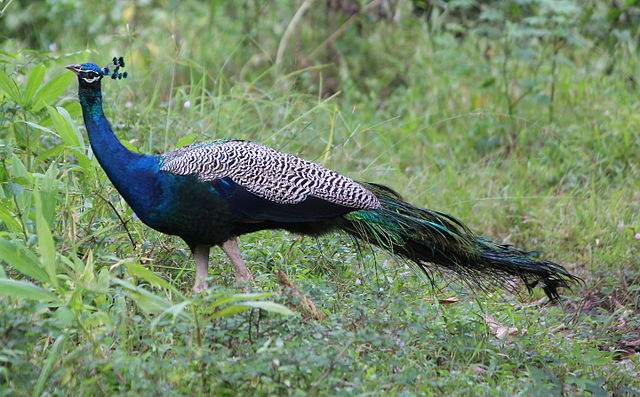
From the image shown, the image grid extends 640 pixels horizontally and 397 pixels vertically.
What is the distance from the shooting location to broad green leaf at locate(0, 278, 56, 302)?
3.63 m

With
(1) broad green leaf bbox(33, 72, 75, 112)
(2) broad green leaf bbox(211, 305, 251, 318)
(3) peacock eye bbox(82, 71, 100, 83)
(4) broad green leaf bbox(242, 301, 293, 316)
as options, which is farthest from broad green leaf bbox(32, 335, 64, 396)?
(1) broad green leaf bbox(33, 72, 75, 112)

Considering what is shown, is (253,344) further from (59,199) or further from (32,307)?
(59,199)

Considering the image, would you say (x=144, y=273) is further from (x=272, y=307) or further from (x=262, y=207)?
(x=262, y=207)

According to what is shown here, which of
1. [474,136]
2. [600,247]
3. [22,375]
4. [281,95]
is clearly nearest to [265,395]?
[22,375]

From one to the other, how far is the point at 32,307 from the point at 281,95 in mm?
3640

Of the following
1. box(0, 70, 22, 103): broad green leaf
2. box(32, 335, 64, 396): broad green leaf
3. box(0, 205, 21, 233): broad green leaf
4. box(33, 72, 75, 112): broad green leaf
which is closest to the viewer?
box(32, 335, 64, 396): broad green leaf

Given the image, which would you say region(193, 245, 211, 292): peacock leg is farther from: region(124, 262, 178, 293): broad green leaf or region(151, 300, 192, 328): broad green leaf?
region(151, 300, 192, 328): broad green leaf

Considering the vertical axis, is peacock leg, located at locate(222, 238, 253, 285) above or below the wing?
below

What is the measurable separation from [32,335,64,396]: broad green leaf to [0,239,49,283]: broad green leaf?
301 millimetres

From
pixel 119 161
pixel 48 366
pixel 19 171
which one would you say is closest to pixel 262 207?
pixel 119 161

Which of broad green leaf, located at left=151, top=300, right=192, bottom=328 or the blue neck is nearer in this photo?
broad green leaf, located at left=151, top=300, right=192, bottom=328

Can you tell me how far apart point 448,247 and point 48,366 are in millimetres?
1909

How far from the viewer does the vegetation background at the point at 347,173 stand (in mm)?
3734

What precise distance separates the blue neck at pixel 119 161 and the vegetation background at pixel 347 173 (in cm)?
24
